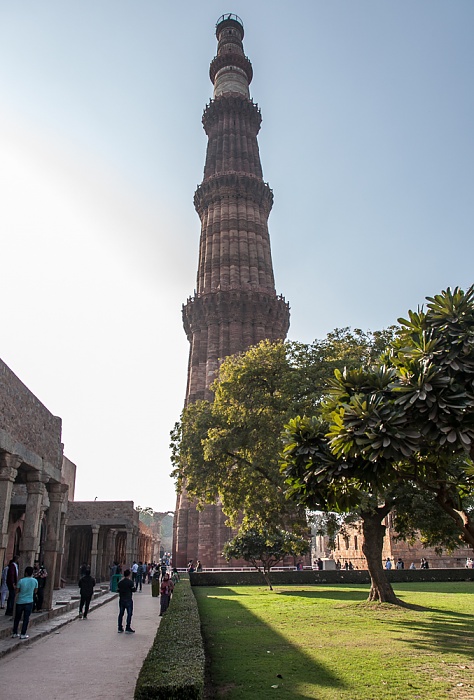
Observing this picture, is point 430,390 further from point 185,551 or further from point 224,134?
point 224,134

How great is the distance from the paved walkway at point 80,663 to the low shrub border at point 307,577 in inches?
773

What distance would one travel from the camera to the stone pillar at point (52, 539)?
15.3 m

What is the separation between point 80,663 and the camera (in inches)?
369

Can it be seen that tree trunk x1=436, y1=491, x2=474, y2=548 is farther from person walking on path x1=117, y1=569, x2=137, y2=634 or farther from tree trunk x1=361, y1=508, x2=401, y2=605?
tree trunk x1=361, y1=508, x2=401, y2=605

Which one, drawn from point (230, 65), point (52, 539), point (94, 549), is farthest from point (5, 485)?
point (230, 65)

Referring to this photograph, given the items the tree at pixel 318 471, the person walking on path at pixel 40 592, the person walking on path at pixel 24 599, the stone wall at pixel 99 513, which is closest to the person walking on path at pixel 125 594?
the person walking on path at pixel 24 599

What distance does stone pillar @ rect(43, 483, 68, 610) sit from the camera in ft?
50.1

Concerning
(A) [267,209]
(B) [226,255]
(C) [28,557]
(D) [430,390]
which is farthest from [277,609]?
(A) [267,209]

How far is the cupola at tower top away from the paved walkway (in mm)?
59173

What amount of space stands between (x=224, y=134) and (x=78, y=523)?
43.1 meters

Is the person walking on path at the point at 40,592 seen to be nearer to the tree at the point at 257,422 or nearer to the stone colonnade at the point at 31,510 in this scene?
the stone colonnade at the point at 31,510

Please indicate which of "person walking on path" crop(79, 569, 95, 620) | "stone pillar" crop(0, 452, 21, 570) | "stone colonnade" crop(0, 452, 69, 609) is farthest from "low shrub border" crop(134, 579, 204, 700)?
"person walking on path" crop(79, 569, 95, 620)

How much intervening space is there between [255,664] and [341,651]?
1.99 m

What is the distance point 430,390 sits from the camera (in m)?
7.19
